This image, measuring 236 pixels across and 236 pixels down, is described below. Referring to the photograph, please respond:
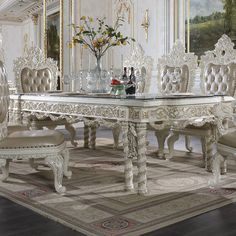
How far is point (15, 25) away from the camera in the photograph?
8555 mm

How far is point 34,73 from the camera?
4957 mm

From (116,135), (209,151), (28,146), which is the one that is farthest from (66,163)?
(116,135)

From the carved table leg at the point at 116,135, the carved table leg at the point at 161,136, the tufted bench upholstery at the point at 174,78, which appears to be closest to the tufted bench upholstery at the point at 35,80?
the carved table leg at the point at 116,135

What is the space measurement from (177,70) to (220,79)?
1.80ft

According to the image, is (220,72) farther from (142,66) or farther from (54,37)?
(54,37)

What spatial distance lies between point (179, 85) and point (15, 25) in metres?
5.23

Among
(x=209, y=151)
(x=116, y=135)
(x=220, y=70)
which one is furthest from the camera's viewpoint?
(x=116, y=135)

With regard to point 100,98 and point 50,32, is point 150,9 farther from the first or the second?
point 100,98

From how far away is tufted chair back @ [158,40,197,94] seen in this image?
4492mm

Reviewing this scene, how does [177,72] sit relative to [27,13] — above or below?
below

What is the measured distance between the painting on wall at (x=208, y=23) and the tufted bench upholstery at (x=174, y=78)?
1.70 meters

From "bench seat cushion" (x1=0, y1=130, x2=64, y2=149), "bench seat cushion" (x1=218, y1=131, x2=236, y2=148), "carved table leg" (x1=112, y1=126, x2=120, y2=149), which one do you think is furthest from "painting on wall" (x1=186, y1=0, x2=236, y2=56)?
"bench seat cushion" (x1=0, y1=130, x2=64, y2=149)

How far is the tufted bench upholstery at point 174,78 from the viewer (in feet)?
14.8

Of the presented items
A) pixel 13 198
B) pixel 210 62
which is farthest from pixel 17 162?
pixel 210 62
